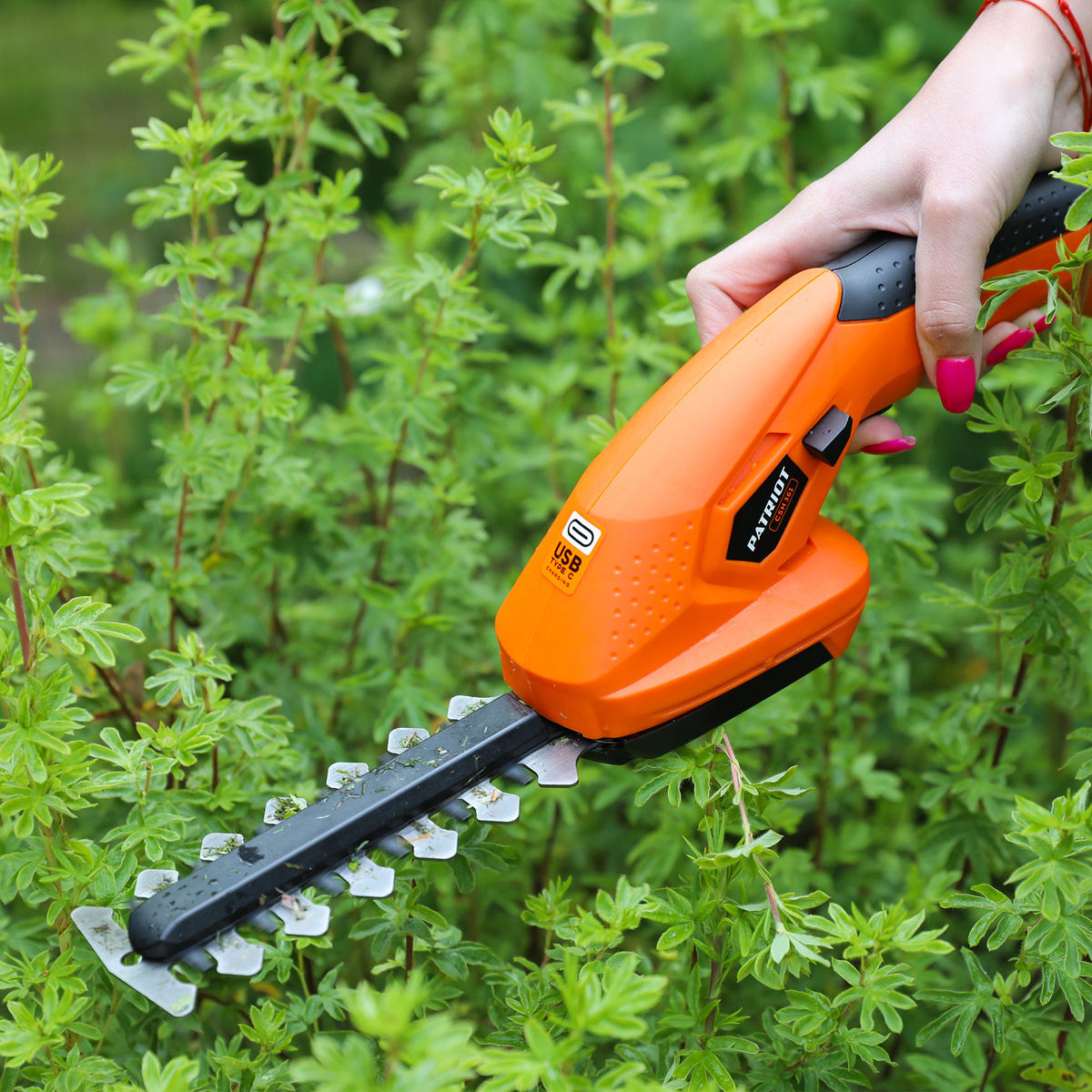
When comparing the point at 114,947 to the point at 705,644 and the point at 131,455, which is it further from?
the point at 131,455

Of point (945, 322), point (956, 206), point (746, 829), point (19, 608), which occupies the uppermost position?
point (956, 206)

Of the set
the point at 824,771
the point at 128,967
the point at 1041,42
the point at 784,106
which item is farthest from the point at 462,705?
the point at 784,106

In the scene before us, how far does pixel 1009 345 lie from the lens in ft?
4.09

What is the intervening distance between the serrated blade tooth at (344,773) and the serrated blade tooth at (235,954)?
0.61 ft

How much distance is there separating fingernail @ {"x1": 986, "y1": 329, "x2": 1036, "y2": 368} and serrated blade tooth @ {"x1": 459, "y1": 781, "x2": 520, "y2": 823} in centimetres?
78

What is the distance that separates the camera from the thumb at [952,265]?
1105 mm

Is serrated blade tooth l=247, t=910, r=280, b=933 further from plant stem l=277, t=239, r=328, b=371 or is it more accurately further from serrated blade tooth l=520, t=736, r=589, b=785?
plant stem l=277, t=239, r=328, b=371

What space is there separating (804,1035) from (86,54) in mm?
4518

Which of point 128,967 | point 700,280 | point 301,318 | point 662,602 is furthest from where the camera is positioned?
point 301,318

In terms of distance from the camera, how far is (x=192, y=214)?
1344mm

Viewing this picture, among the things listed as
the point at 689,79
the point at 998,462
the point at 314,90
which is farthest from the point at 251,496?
the point at 689,79

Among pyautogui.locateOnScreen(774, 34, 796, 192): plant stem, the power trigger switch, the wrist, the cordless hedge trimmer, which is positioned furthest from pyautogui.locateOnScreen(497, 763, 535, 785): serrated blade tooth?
pyautogui.locateOnScreen(774, 34, 796, 192): plant stem

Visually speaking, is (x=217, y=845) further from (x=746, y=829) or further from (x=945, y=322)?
(x=945, y=322)

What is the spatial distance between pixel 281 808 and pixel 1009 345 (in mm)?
999
